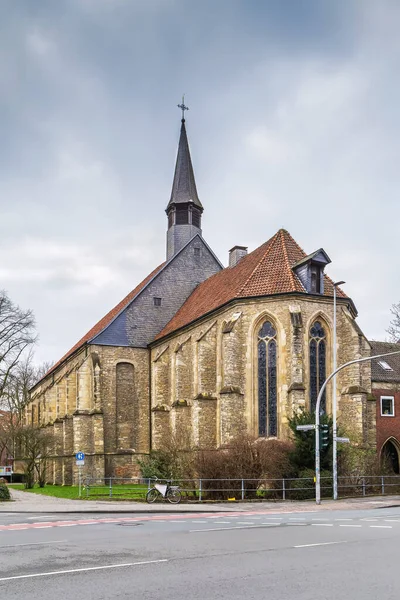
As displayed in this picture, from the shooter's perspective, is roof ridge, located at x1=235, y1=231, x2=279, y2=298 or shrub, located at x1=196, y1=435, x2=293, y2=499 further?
roof ridge, located at x1=235, y1=231, x2=279, y2=298

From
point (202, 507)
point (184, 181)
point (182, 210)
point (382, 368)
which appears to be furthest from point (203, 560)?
point (184, 181)

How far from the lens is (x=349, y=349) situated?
107 feet

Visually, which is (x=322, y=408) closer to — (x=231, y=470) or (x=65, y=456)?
(x=231, y=470)

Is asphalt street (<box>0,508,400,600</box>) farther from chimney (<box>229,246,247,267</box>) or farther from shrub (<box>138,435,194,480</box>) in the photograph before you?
chimney (<box>229,246,247,267</box>)

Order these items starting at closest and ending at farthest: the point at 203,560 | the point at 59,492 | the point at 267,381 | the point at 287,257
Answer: the point at 203,560, the point at 267,381, the point at 59,492, the point at 287,257

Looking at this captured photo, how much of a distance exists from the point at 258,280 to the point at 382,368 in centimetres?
1213

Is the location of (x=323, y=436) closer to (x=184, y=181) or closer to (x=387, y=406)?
(x=387, y=406)

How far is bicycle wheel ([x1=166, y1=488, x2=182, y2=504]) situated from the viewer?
2428cm

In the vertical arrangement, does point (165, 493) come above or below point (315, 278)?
below

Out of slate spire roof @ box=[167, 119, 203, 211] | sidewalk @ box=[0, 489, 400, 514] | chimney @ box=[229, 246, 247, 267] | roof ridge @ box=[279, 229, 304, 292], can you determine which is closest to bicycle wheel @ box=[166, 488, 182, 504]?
sidewalk @ box=[0, 489, 400, 514]

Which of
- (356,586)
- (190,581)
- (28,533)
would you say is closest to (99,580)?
(190,581)

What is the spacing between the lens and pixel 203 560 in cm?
966

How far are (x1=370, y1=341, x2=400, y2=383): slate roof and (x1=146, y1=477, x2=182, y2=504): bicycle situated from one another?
18.8m

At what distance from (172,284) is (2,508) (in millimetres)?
24426
